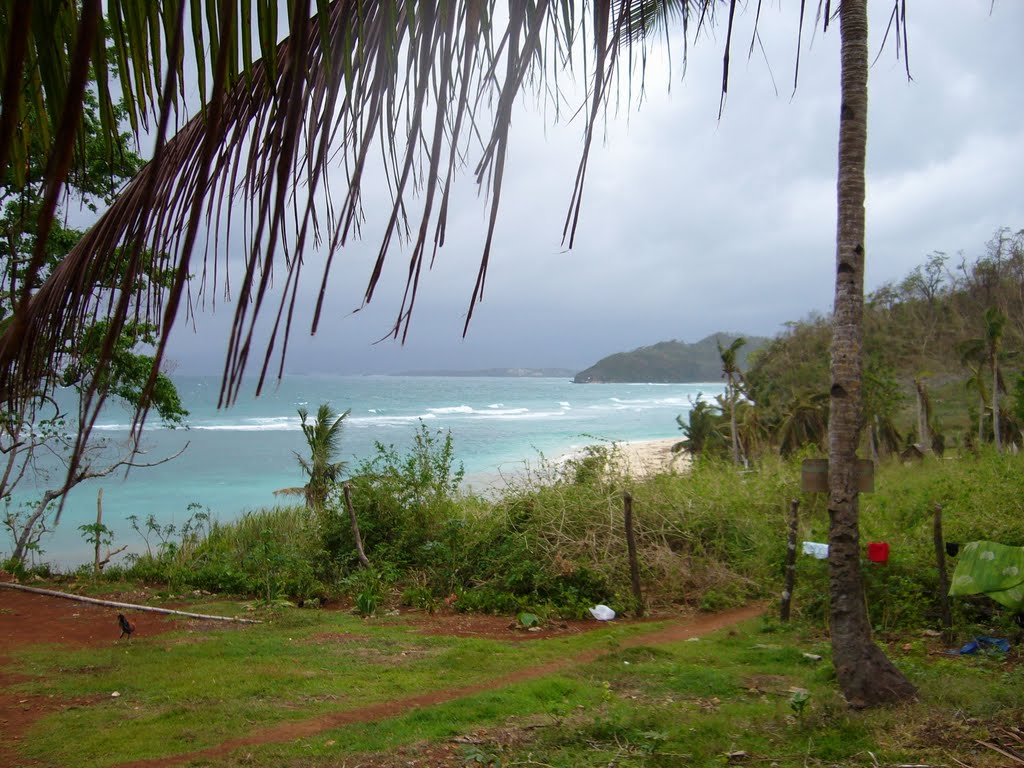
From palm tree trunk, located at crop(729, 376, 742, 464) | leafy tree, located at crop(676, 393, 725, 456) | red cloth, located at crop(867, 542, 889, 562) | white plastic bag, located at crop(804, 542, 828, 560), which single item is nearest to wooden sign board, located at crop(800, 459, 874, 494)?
red cloth, located at crop(867, 542, 889, 562)

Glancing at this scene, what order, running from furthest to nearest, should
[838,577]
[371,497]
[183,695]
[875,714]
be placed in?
1. [371,497]
2. [183,695]
3. [838,577]
4. [875,714]

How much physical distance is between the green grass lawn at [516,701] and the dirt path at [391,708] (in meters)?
0.07

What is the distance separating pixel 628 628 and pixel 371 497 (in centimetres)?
488

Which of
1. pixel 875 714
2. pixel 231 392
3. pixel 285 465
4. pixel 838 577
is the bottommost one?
pixel 285 465

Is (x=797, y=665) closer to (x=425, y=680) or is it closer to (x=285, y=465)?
(x=425, y=680)

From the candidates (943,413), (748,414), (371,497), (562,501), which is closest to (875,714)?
(562,501)

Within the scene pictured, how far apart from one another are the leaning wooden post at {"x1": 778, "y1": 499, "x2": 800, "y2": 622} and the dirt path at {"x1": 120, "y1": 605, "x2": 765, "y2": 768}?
0.59 meters

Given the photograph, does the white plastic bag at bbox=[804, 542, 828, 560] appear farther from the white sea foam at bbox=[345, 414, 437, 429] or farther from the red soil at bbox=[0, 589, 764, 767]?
the white sea foam at bbox=[345, 414, 437, 429]

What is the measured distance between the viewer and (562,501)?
10289 millimetres

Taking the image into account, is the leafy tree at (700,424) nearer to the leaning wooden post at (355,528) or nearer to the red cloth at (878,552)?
the leaning wooden post at (355,528)

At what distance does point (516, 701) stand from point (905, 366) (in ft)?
98.0

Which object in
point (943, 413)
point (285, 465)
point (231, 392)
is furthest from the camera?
point (285, 465)

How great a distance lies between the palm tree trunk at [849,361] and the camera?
15.1 ft

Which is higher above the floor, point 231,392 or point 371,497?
point 231,392
